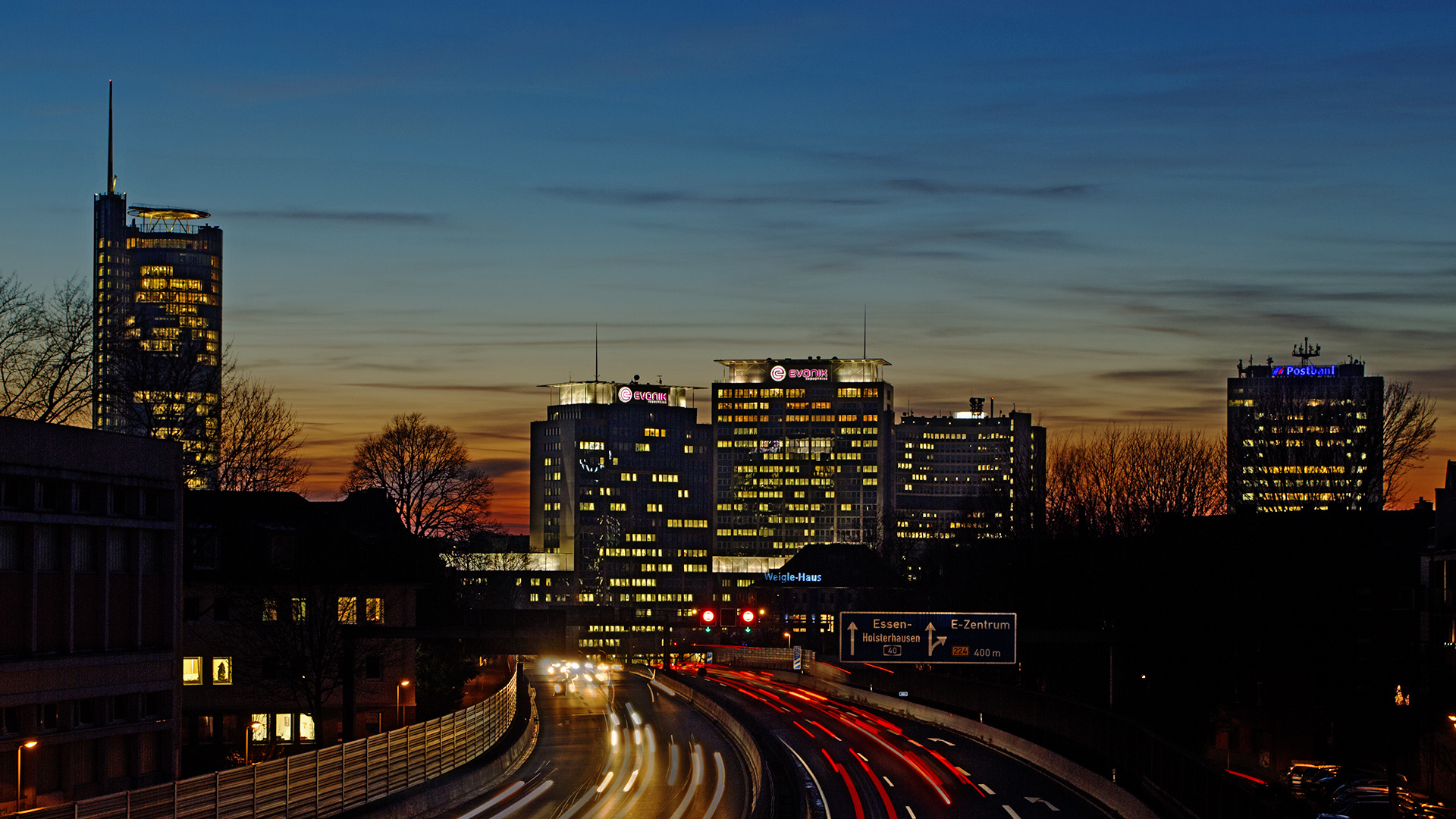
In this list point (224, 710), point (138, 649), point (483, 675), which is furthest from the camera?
point (483, 675)

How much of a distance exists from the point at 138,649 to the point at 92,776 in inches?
166

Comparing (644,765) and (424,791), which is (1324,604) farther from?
(424,791)

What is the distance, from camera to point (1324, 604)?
8125 cm

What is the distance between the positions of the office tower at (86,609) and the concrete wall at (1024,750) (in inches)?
1189

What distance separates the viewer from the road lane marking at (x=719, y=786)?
166 ft

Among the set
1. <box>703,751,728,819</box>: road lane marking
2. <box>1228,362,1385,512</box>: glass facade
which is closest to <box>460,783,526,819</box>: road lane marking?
<box>703,751,728,819</box>: road lane marking

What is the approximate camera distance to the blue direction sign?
61406mm

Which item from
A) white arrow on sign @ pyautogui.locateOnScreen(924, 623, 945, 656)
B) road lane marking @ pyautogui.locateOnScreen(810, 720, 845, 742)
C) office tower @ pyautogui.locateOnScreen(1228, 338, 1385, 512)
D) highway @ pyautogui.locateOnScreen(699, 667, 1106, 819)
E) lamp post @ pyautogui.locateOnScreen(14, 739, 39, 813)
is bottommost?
road lane marking @ pyautogui.locateOnScreen(810, 720, 845, 742)

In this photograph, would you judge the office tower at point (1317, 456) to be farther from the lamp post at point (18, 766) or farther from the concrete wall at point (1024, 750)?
the lamp post at point (18, 766)

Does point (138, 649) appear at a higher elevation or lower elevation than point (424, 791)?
higher

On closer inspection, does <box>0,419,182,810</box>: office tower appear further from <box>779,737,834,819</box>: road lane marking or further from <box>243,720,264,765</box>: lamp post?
<box>243,720,264,765</box>: lamp post

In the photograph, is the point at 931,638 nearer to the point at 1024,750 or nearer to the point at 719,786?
the point at 1024,750

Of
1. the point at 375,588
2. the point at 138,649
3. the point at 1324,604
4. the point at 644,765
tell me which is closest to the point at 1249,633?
the point at 1324,604

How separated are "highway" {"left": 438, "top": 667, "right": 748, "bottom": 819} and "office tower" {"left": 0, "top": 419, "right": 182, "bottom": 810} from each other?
32.2 ft
